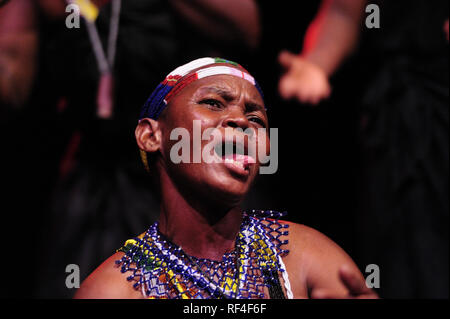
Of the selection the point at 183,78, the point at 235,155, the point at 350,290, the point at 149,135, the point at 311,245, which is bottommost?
the point at 350,290

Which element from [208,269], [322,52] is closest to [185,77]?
[208,269]

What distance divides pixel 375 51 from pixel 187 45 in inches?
31.5

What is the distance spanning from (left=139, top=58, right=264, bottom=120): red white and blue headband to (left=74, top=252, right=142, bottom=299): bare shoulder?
0.43m

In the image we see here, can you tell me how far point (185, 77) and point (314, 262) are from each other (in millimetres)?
590

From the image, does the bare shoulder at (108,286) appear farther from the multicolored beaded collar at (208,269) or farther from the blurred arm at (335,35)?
the blurred arm at (335,35)

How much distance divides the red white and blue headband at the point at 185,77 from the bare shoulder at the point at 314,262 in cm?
44

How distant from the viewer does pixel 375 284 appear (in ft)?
5.72

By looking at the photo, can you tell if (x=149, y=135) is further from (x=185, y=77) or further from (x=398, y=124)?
(x=398, y=124)

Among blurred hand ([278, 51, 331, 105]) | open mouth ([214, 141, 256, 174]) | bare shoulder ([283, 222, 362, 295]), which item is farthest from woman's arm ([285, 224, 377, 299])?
blurred hand ([278, 51, 331, 105])

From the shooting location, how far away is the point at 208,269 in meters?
1.45

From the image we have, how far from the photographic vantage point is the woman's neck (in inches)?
58.3

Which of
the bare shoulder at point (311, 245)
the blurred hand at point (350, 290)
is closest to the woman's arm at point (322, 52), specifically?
the bare shoulder at point (311, 245)

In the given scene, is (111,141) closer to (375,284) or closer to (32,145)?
(32,145)

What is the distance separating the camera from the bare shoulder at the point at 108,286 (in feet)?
4.43
